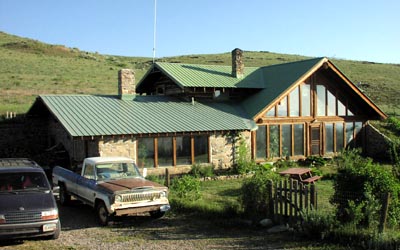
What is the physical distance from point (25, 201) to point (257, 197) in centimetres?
558

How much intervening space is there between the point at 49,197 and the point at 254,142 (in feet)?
45.9

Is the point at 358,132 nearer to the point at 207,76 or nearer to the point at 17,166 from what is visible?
the point at 207,76

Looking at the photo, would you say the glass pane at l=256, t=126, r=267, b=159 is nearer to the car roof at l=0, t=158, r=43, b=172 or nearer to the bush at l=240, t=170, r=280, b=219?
the bush at l=240, t=170, r=280, b=219

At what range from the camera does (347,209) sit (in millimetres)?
9398

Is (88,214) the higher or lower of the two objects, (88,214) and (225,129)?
the lower

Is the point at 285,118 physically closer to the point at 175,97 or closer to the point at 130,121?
the point at 175,97

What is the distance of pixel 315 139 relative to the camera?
81.1 ft

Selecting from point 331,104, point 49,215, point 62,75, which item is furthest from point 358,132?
point 62,75

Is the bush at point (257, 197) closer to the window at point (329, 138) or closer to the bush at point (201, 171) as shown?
the bush at point (201, 171)

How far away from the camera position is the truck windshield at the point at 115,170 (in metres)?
12.4

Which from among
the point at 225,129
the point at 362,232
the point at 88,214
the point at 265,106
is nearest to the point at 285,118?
the point at 265,106

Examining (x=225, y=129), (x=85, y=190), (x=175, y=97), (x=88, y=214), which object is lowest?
(x=88, y=214)

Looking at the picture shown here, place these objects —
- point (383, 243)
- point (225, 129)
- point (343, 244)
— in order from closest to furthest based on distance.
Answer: point (383, 243), point (343, 244), point (225, 129)

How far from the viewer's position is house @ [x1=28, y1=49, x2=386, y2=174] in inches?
749
